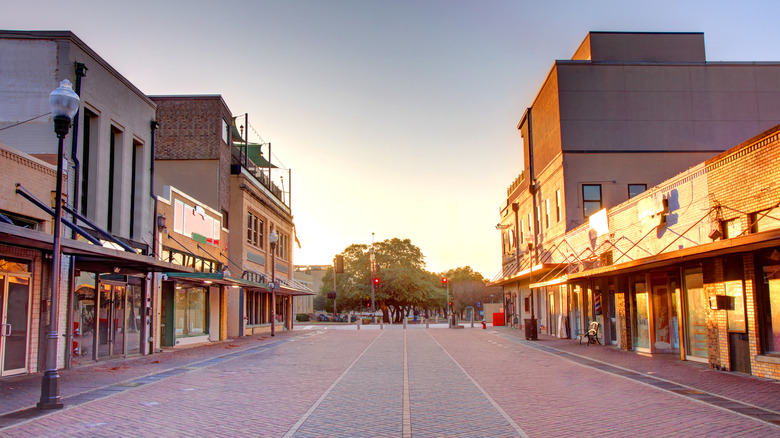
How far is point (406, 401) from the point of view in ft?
37.0

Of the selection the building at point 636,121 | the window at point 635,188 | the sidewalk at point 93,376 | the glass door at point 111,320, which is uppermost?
the building at point 636,121

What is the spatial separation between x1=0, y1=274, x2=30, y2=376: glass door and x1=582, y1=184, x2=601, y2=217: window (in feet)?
81.0

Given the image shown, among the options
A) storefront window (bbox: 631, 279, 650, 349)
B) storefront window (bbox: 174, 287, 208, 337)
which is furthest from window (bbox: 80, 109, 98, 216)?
storefront window (bbox: 631, 279, 650, 349)

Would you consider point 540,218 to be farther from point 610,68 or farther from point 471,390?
point 471,390

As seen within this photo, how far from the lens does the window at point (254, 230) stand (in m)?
39.4

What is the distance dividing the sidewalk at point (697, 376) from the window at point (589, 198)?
10.7 metres

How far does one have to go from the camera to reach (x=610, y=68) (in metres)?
33.5

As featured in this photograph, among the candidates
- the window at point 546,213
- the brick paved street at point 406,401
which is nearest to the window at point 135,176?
the brick paved street at point 406,401

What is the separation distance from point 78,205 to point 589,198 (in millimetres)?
23171

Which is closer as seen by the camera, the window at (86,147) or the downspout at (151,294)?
the window at (86,147)

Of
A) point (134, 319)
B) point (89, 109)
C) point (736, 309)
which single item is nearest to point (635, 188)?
point (736, 309)

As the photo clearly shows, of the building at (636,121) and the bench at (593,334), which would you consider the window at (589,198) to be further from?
the bench at (593,334)

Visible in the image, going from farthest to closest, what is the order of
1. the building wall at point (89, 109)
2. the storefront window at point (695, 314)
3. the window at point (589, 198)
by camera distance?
the window at point (589, 198) → the building wall at point (89, 109) → the storefront window at point (695, 314)

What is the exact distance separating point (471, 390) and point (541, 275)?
2527 cm
